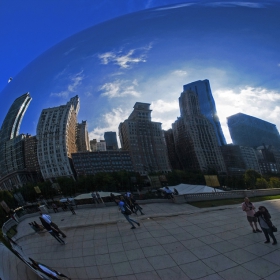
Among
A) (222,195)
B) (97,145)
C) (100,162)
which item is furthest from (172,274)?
(97,145)

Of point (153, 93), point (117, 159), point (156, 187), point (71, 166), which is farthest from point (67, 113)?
point (156, 187)

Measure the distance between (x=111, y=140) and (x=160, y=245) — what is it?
1.16 metres

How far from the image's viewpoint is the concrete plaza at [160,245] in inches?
63.1

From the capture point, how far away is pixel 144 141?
92.7 inches

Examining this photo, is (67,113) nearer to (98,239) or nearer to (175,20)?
(98,239)

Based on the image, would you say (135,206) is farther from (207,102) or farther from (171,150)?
(207,102)

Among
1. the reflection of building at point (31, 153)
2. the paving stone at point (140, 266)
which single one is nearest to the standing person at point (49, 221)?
the reflection of building at point (31, 153)

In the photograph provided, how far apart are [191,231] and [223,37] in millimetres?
2350

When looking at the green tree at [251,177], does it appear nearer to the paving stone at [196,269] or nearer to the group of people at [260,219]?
the group of people at [260,219]

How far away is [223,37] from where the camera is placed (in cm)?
252

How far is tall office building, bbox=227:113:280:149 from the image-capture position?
2.15 meters

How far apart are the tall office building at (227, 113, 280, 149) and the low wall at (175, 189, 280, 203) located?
21.2 inches

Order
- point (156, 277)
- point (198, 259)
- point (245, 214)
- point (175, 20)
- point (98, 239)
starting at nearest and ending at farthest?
point (156, 277), point (198, 259), point (98, 239), point (245, 214), point (175, 20)

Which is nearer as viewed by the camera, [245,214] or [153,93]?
[245,214]
